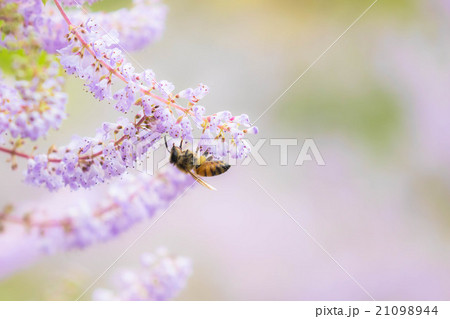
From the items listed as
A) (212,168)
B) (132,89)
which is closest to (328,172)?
(212,168)

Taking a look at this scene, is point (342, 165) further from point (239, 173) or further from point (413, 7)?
point (413, 7)

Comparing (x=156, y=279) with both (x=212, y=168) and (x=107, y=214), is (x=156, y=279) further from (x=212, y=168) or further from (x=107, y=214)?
(x=212, y=168)

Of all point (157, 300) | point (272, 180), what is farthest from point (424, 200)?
point (157, 300)

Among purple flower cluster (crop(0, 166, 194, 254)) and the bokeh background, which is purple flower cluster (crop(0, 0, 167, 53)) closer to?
purple flower cluster (crop(0, 166, 194, 254))

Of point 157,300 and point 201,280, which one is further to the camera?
point 201,280

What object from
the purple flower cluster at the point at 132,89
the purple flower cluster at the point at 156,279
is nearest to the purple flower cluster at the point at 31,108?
the purple flower cluster at the point at 132,89
